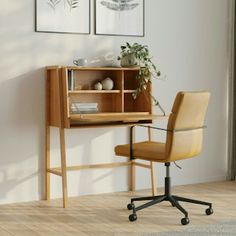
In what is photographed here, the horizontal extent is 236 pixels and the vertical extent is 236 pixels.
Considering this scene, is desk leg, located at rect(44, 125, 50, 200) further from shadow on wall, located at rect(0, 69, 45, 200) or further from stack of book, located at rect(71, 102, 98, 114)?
stack of book, located at rect(71, 102, 98, 114)

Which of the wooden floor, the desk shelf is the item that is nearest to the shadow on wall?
the desk shelf

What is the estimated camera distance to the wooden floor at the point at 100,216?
13.4ft

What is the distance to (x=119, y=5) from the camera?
→ 17.7 ft

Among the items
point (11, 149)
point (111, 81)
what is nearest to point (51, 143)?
point (11, 149)

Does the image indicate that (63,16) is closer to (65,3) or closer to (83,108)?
(65,3)

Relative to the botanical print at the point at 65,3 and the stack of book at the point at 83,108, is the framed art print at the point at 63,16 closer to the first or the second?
the botanical print at the point at 65,3

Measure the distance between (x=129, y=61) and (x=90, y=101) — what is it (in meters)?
0.52

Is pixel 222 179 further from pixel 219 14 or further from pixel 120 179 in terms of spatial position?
pixel 219 14

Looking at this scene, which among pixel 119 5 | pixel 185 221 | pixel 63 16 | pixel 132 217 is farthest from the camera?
pixel 119 5

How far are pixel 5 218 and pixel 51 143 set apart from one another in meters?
0.93

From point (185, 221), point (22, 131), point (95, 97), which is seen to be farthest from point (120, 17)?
point (185, 221)

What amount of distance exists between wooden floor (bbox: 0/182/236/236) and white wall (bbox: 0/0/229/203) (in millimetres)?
256

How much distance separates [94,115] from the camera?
4.93m

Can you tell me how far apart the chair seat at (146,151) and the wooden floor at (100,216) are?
48 centimetres
